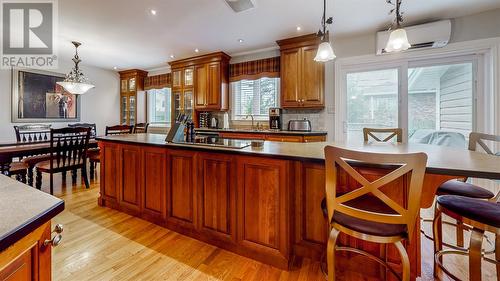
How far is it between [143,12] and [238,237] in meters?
3.06

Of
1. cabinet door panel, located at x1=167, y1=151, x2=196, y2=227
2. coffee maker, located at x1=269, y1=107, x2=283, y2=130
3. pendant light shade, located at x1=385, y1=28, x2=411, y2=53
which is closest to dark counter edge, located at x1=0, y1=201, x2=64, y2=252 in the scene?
cabinet door panel, located at x1=167, y1=151, x2=196, y2=227

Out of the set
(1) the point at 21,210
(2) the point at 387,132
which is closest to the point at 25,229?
(1) the point at 21,210

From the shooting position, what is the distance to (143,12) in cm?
294

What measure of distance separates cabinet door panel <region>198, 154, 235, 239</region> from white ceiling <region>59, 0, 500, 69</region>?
2065 mm

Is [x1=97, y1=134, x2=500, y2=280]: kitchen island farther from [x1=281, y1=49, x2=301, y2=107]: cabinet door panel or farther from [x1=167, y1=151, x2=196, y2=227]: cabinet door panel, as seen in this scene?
[x1=281, y1=49, x2=301, y2=107]: cabinet door panel

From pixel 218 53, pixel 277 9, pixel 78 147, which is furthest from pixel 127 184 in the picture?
pixel 218 53

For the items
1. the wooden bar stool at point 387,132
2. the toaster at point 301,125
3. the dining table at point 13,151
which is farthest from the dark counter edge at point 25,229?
the toaster at point 301,125

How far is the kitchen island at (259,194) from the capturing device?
1.44m

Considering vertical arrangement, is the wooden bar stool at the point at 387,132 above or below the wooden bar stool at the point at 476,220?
above

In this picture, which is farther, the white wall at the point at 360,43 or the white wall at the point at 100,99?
the white wall at the point at 100,99

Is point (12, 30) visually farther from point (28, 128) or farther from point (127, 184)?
point (127, 184)

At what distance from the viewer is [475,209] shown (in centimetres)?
112

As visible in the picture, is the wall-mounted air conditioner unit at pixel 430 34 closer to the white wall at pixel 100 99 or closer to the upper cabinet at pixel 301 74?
the upper cabinet at pixel 301 74

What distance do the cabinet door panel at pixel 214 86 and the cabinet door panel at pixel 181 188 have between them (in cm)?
272
